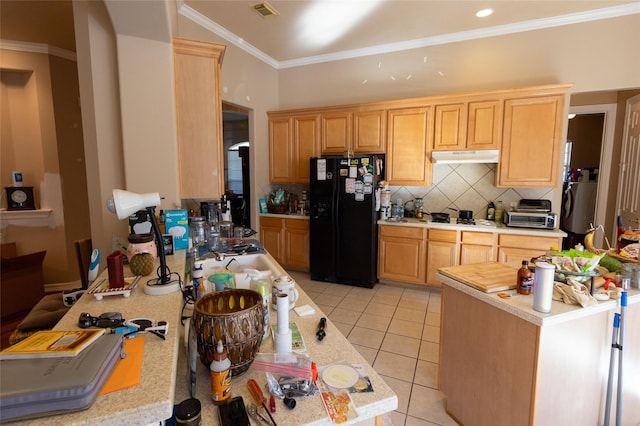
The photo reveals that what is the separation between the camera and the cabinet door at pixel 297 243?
427cm

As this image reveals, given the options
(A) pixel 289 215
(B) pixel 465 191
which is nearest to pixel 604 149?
(B) pixel 465 191

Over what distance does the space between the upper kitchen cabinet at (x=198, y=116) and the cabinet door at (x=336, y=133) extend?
5.95 ft

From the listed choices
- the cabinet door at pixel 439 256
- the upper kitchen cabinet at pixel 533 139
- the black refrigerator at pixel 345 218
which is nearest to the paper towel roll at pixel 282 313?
the black refrigerator at pixel 345 218

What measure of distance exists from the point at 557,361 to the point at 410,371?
3.56 ft

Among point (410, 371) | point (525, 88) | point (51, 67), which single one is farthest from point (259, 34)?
point (410, 371)

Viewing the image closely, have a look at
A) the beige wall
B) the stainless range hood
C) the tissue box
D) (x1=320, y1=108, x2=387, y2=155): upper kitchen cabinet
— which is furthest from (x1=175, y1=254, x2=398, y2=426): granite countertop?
the beige wall

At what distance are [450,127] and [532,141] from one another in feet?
2.71

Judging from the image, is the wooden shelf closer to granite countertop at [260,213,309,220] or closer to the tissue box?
granite countertop at [260,213,309,220]

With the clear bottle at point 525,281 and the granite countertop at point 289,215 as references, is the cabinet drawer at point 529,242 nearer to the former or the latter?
the clear bottle at point 525,281

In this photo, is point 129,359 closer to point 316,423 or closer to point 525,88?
point 316,423

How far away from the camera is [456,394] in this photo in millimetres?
1802

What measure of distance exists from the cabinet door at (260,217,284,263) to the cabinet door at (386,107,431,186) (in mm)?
1696

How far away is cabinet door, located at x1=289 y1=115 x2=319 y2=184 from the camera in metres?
4.26

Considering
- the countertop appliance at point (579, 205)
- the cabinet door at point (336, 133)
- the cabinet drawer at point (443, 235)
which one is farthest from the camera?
the countertop appliance at point (579, 205)
